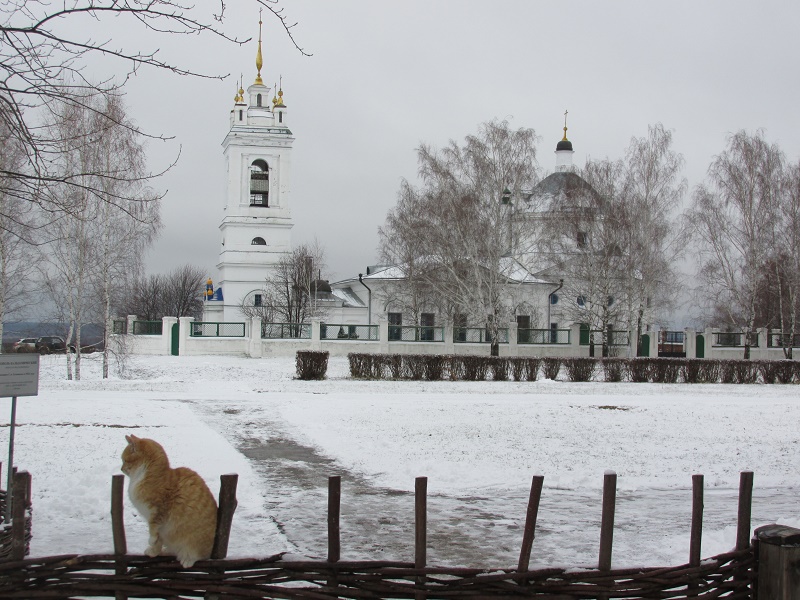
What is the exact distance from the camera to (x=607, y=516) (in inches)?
160

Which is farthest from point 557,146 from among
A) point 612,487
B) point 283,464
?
point 612,487

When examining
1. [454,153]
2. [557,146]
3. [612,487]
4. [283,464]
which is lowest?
[283,464]

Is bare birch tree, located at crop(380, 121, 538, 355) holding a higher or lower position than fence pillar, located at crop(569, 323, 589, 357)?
higher

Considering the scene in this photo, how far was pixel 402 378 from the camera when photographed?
28.0 meters

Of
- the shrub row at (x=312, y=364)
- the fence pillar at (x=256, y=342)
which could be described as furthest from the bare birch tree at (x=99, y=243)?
the fence pillar at (x=256, y=342)

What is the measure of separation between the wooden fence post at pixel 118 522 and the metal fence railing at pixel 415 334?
37.8 metres

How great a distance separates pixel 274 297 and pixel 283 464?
49.8 metres

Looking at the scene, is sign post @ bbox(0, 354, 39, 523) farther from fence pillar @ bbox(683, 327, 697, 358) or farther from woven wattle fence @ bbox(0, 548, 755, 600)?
fence pillar @ bbox(683, 327, 697, 358)

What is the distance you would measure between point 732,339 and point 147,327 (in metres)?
31.9

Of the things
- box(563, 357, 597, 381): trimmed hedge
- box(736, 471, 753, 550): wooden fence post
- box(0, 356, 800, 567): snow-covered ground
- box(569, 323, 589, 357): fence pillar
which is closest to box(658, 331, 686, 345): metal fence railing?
box(569, 323, 589, 357): fence pillar

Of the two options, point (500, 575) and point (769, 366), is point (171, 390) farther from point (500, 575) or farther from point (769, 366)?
point (769, 366)

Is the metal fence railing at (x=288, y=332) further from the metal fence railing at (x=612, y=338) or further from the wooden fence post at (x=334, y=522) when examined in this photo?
the wooden fence post at (x=334, y=522)

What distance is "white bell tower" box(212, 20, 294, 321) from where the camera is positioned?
57.2 metres

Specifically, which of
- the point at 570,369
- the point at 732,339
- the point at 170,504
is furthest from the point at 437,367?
the point at 170,504
